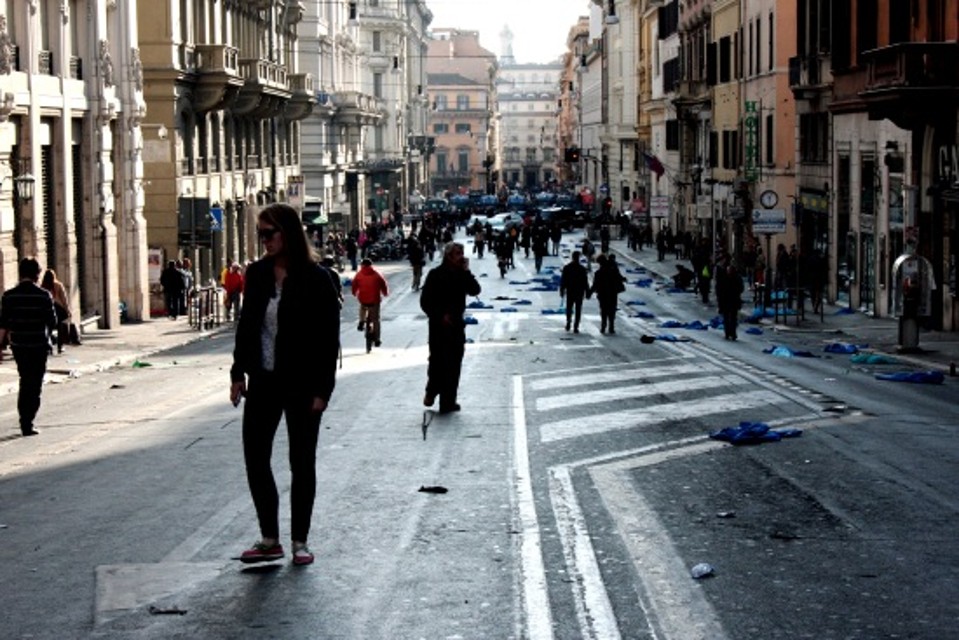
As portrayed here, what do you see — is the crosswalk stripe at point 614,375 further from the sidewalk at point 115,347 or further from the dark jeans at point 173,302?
the dark jeans at point 173,302

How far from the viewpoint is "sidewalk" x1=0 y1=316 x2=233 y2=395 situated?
95.0 feet

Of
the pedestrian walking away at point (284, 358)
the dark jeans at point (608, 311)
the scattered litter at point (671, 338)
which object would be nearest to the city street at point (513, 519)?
the pedestrian walking away at point (284, 358)

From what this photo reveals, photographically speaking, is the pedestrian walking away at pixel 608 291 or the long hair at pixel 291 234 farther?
the pedestrian walking away at pixel 608 291

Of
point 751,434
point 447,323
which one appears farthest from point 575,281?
point 751,434

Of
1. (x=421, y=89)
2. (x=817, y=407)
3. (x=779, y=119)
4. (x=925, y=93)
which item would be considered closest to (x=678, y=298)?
(x=779, y=119)

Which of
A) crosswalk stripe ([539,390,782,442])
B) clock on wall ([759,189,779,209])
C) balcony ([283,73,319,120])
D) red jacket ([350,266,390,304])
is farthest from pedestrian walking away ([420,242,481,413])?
balcony ([283,73,319,120])

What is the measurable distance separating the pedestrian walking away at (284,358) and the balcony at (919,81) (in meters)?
26.8

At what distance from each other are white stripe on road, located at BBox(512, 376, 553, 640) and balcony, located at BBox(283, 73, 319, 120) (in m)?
59.2

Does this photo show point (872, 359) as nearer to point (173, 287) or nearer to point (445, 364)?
point (445, 364)

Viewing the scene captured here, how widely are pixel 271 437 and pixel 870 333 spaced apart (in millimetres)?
28109

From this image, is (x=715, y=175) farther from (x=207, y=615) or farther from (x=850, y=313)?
(x=207, y=615)

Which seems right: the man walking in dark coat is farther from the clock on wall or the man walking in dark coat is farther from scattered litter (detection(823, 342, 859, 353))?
the clock on wall

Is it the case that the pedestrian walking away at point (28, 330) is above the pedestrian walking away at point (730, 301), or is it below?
above

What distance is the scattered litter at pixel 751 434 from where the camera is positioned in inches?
606
